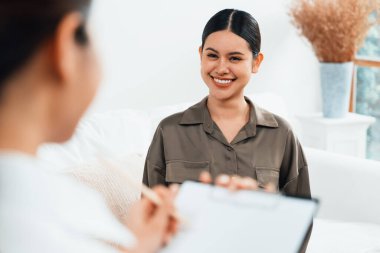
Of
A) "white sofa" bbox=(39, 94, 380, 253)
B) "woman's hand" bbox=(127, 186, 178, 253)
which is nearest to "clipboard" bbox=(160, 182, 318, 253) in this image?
"woman's hand" bbox=(127, 186, 178, 253)

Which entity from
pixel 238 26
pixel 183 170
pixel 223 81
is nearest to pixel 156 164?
pixel 183 170

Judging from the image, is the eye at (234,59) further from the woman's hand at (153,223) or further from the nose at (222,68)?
the woman's hand at (153,223)

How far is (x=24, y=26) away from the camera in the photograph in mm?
580

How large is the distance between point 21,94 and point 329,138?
3006 mm

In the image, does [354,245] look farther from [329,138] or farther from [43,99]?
[43,99]

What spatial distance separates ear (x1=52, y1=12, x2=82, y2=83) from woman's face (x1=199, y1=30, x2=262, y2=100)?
1.18 meters

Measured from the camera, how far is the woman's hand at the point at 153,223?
823 millimetres

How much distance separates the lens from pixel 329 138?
11.3 feet

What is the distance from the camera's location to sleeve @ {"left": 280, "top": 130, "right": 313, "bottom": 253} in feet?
5.84

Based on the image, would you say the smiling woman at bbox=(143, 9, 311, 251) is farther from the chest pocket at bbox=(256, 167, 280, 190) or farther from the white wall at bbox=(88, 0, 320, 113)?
the white wall at bbox=(88, 0, 320, 113)

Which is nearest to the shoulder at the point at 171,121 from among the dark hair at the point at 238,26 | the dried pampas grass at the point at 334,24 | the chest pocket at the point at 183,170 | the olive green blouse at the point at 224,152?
the olive green blouse at the point at 224,152

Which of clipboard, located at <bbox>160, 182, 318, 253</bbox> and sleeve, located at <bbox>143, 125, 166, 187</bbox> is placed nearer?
clipboard, located at <bbox>160, 182, 318, 253</bbox>

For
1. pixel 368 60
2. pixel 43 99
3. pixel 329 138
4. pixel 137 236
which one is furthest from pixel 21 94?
pixel 368 60

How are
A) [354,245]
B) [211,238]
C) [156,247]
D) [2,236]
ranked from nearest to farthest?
[2,236] < [156,247] < [211,238] < [354,245]
